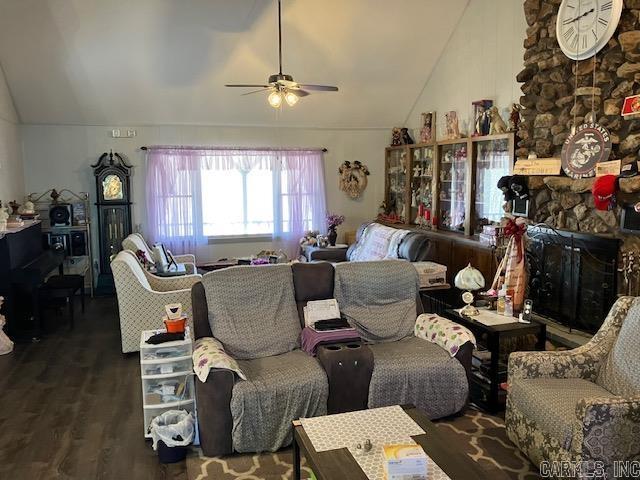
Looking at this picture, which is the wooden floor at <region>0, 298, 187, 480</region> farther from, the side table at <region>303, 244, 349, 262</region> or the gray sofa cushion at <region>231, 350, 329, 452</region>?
the side table at <region>303, 244, 349, 262</region>

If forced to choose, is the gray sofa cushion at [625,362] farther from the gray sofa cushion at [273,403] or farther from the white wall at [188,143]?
the white wall at [188,143]

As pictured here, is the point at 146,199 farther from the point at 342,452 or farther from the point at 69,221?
the point at 342,452

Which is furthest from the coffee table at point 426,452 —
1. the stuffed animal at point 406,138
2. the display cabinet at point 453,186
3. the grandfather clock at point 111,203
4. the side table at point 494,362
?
the stuffed animal at point 406,138

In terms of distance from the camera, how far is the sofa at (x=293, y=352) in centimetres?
304

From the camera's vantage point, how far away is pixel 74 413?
3.62 metres

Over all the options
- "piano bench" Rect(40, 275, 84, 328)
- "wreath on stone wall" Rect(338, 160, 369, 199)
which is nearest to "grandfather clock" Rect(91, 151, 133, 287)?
"piano bench" Rect(40, 275, 84, 328)

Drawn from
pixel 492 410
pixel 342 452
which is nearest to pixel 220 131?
pixel 492 410

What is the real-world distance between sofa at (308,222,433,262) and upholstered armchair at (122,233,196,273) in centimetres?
163

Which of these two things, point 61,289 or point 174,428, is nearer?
point 174,428

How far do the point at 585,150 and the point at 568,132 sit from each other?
0.31m

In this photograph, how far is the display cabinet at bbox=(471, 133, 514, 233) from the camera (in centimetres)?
557

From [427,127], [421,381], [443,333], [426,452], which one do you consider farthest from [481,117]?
[426,452]

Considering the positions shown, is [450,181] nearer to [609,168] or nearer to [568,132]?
[568,132]

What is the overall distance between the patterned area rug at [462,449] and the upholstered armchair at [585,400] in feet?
0.32
